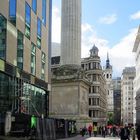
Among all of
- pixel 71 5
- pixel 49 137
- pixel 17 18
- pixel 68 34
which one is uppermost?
pixel 71 5

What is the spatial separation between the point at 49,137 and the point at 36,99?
28.6ft

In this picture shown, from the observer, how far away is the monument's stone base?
73750 mm

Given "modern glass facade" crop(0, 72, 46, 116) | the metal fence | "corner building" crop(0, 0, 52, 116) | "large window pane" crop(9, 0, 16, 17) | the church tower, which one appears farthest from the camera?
the church tower

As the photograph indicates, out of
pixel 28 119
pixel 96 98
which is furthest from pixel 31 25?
pixel 96 98

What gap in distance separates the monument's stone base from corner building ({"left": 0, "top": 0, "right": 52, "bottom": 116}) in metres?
19.9

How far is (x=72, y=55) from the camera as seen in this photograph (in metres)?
77.3

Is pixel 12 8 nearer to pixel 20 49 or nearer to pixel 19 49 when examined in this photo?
pixel 19 49

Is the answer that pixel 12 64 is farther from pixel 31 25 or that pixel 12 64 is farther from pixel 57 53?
pixel 57 53

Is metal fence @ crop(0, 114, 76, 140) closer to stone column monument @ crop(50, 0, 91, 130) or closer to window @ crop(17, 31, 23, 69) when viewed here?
window @ crop(17, 31, 23, 69)

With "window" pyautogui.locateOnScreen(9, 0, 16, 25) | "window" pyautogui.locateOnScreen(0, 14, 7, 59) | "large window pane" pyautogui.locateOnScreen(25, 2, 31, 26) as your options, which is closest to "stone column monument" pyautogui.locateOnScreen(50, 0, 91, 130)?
"large window pane" pyautogui.locateOnScreen(25, 2, 31, 26)

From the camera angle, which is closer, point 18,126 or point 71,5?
point 18,126

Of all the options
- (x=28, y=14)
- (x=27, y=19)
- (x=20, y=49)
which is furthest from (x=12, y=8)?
(x=28, y=14)

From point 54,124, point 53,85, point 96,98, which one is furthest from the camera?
point 96,98

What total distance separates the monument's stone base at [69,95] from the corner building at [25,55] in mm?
19923
